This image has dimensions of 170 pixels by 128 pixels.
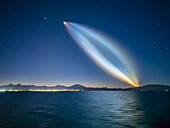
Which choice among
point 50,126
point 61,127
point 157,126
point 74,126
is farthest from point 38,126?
point 157,126

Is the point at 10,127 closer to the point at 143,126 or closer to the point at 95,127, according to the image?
the point at 95,127

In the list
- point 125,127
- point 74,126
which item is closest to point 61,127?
point 74,126

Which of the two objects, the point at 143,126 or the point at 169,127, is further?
the point at 143,126

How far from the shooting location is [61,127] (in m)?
23.2

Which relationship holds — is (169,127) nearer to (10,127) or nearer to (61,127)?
(61,127)

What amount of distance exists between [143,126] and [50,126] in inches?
501

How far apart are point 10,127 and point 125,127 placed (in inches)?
598

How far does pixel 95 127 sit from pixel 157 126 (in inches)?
331

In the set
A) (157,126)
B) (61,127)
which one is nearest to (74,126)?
(61,127)

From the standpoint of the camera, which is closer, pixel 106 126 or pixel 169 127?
pixel 169 127

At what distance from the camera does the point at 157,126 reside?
23609mm

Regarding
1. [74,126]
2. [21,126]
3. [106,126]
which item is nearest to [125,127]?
[106,126]

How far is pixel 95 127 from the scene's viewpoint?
2341 centimetres

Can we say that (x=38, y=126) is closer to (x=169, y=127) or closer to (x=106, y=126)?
(x=106, y=126)
